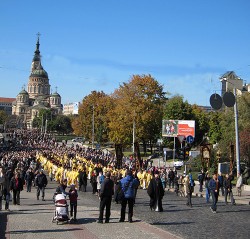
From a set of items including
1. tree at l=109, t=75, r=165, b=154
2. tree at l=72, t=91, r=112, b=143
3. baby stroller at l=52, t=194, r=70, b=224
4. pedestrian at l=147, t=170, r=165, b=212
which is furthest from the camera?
tree at l=72, t=91, r=112, b=143

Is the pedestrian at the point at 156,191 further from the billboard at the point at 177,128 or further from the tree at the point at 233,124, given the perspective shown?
the billboard at the point at 177,128

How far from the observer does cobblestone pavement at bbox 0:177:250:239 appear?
11.9 metres

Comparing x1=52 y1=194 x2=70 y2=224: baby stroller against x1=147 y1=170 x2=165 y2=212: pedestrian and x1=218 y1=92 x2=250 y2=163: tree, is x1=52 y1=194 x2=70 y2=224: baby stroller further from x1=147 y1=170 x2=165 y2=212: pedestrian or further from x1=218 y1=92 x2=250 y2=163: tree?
x1=218 y1=92 x2=250 y2=163: tree

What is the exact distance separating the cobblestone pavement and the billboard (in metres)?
34.1

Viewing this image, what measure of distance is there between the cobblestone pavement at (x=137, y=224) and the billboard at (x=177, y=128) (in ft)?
112

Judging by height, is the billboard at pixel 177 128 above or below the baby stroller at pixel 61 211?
above

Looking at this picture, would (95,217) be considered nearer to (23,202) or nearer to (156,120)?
(23,202)

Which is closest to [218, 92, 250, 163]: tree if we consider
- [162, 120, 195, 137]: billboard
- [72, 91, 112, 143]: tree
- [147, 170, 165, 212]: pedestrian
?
[162, 120, 195, 137]: billboard

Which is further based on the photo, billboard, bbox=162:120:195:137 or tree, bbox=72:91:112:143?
tree, bbox=72:91:112:143

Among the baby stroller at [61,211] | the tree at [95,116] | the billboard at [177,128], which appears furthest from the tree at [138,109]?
the baby stroller at [61,211]

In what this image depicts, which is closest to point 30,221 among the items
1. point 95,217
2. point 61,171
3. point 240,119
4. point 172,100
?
point 95,217

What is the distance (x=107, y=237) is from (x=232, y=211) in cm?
810

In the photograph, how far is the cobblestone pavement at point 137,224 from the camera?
11859mm

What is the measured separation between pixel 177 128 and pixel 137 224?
40.7 m
